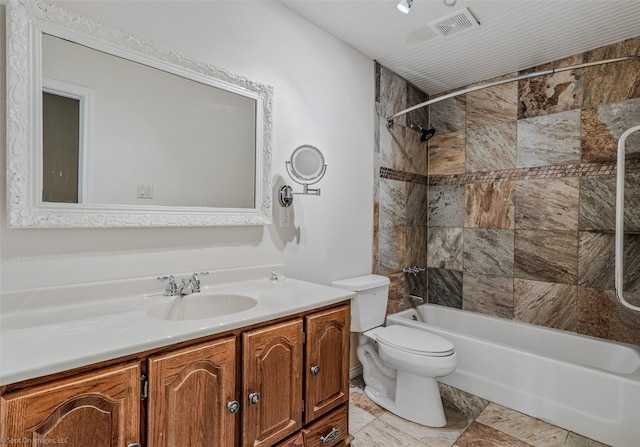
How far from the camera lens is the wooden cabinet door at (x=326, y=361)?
1411mm

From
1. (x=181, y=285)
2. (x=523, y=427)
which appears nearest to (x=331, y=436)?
(x=181, y=285)

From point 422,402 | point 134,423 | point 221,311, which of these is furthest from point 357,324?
point 134,423

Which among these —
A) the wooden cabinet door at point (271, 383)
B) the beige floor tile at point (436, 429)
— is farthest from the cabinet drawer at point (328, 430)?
the beige floor tile at point (436, 429)

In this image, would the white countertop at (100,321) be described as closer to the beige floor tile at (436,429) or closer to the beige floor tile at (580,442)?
the beige floor tile at (436,429)

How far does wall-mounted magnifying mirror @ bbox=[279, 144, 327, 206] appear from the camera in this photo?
1.94m

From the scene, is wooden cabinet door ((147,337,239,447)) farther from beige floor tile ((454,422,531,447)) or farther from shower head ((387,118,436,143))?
shower head ((387,118,436,143))

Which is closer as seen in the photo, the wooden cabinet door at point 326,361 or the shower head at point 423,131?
the wooden cabinet door at point 326,361

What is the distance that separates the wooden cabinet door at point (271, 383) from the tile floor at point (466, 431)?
0.73m

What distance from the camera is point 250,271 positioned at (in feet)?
5.86

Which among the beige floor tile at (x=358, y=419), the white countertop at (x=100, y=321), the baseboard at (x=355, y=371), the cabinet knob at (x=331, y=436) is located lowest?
the beige floor tile at (x=358, y=419)

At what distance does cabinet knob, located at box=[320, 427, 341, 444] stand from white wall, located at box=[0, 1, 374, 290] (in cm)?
85

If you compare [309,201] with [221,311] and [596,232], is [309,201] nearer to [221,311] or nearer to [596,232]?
[221,311]

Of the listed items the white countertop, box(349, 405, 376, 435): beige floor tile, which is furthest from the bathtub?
the white countertop

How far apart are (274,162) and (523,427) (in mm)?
2134
